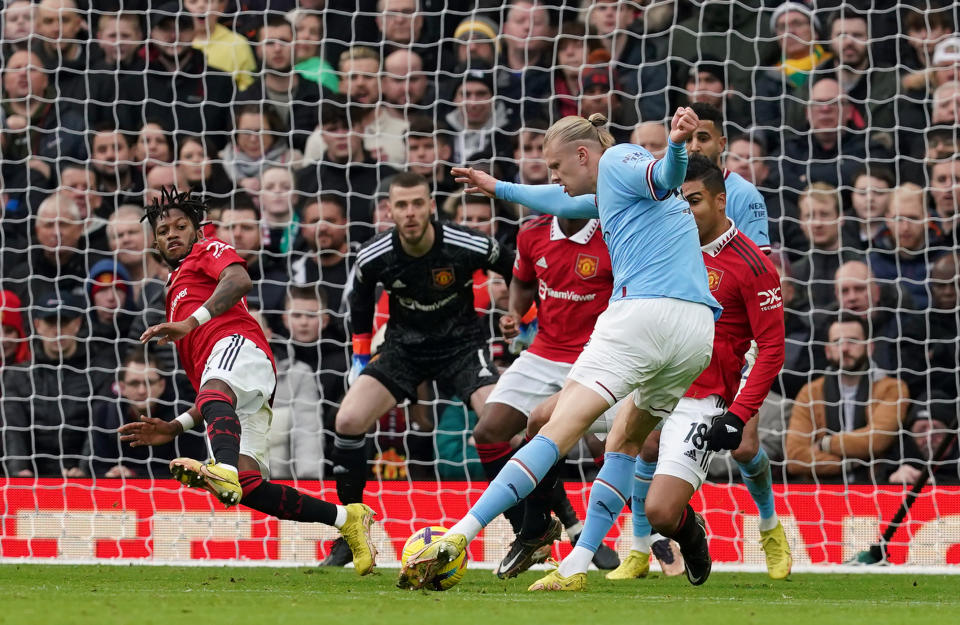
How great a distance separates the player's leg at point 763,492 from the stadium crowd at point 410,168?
1669 mm

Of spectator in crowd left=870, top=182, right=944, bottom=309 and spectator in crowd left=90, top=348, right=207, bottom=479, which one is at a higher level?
spectator in crowd left=870, top=182, right=944, bottom=309

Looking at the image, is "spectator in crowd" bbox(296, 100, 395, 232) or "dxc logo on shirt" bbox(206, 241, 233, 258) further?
"spectator in crowd" bbox(296, 100, 395, 232)

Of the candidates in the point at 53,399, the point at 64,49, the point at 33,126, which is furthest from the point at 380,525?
the point at 64,49

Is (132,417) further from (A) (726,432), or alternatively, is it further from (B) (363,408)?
(A) (726,432)

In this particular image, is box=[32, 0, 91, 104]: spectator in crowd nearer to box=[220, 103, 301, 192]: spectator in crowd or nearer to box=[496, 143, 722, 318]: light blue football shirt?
box=[220, 103, 301, 192]: spectator in crowd

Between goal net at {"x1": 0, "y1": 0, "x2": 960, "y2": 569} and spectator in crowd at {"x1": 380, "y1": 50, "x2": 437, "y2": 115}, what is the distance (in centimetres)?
2

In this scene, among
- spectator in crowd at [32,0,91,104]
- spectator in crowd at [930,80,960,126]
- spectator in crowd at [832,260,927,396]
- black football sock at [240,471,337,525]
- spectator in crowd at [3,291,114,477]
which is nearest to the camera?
black football sock at [240,471,337,525]

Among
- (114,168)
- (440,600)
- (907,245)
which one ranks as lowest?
(440,600)

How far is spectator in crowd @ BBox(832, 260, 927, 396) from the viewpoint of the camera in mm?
8422

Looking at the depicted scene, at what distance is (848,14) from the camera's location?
959cm

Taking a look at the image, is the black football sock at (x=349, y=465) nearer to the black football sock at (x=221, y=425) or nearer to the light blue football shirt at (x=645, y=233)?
the black football sock at (x=221, y=425)

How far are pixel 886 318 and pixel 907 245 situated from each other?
1.73 ft

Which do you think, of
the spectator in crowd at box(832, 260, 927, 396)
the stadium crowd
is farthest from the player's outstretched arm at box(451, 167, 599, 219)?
the spectator in crowd at box(832, 260, 927, 396)

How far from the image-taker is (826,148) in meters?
9.10
